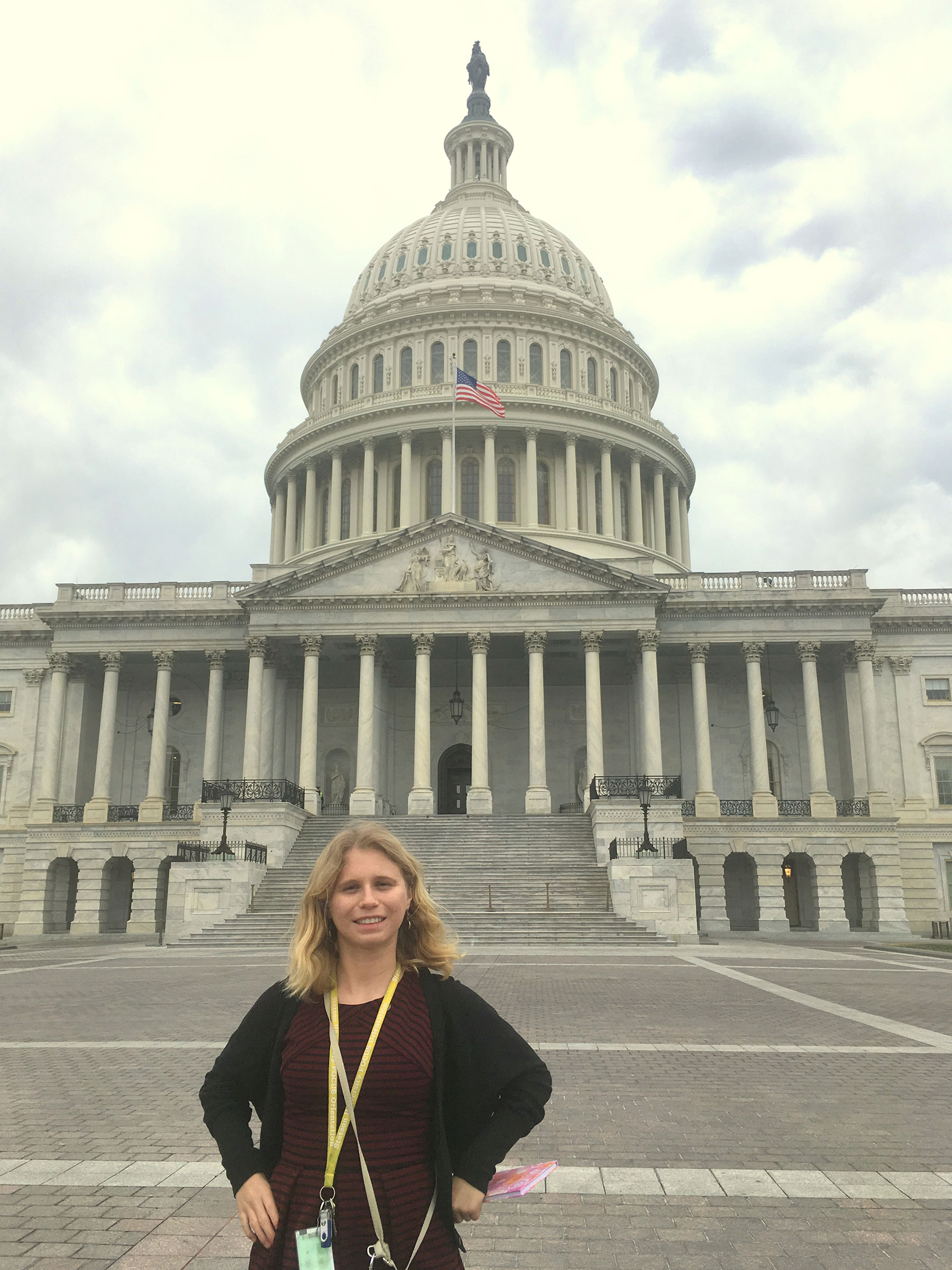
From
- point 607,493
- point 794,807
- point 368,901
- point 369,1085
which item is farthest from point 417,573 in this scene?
point 369,1085

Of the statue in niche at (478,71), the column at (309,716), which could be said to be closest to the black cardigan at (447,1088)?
the column at (309,716)

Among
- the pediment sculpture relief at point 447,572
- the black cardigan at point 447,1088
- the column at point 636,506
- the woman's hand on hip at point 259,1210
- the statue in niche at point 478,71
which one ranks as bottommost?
the woman's hand on hip at point 259,1210

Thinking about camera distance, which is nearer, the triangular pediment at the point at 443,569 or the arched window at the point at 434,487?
the triangular pediment at the point at 443,569

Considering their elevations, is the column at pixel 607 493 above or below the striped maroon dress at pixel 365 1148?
above

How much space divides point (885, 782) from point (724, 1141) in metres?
47.4

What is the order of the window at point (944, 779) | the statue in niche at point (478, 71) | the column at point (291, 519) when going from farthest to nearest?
the statue in niche at point (478, 71) → the column at point (291, 519) → the window at point (944, 779)

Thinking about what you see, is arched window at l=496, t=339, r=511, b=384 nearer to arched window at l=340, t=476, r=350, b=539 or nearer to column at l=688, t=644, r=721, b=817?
arched window at l=340, t=476, r=350, b=539

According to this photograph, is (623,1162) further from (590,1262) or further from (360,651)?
(360,651)

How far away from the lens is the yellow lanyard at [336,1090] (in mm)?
3588

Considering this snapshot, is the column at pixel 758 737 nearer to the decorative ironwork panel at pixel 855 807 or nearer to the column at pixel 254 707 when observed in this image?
the decorative ironwork panel at pixel 855 807

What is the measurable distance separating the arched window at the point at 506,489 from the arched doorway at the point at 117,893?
29444mm

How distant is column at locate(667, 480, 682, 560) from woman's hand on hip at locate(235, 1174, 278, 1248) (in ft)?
234

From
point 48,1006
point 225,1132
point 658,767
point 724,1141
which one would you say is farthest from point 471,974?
point 658,767

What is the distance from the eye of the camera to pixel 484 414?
6562cm
